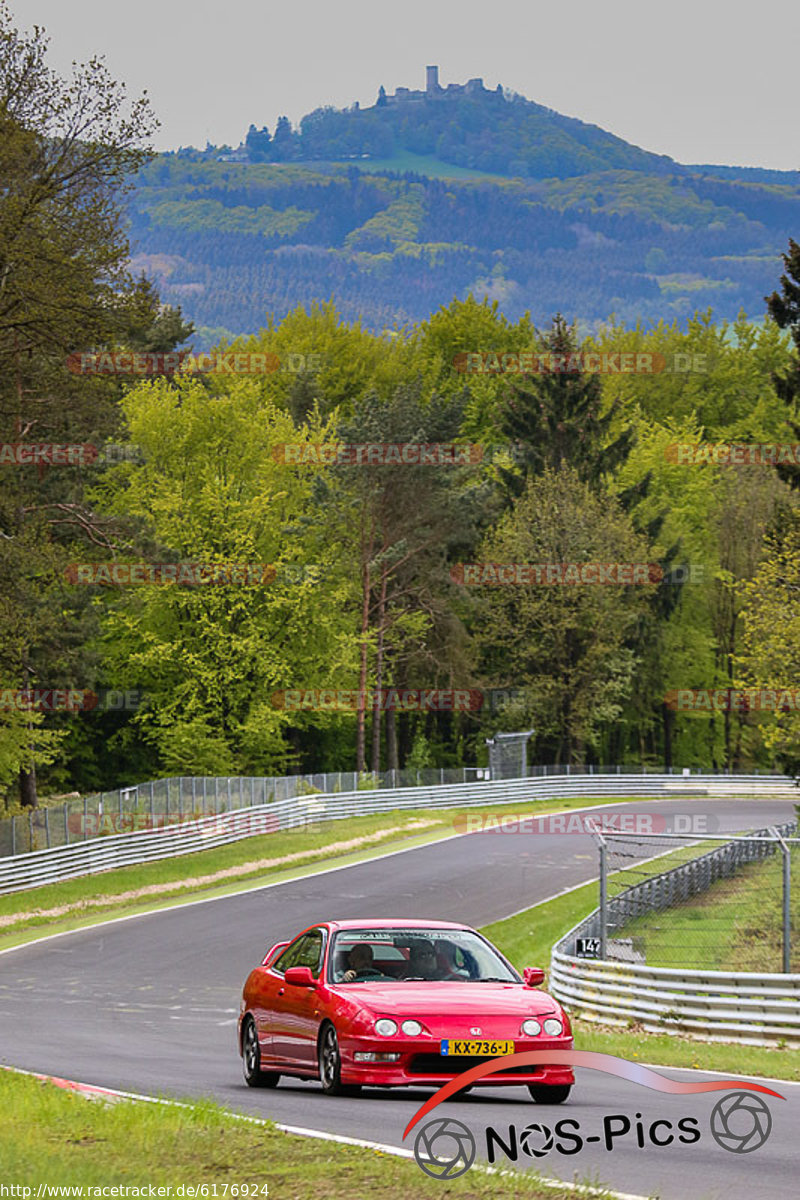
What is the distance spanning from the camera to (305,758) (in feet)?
268

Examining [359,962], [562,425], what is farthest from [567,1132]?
[562,425]

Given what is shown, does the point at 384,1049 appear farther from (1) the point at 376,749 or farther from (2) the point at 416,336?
(2) the point at 416,336

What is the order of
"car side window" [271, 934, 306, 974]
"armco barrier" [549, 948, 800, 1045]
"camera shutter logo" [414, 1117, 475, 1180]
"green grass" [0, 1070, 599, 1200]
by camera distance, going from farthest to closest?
"armco barrier" [549, 948, 800, 1045] < "car side window" [271, 934, 306, 974] < "camera shutter logo" [414, 1117, 475, 1180] < "green grass" [0, 1070, 599, 1200]

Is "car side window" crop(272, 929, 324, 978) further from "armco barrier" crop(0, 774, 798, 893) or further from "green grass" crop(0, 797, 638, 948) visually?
"armco barrier" crop(0, 774, 798, 893)

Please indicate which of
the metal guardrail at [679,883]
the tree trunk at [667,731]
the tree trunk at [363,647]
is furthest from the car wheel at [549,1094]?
the tree trunk at [667,731]

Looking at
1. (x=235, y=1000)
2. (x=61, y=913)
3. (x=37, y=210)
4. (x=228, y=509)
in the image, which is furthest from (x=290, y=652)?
(x=235, y=1000)

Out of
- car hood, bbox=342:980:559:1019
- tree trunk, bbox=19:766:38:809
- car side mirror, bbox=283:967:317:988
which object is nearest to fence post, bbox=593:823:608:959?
car side mirror, bbox=283:967:317:988

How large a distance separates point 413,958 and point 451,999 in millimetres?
1064

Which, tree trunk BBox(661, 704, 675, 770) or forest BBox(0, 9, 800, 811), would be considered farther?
tree trunk BBox(661, 704, 675, 770)

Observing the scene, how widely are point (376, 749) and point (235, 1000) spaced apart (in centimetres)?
4660

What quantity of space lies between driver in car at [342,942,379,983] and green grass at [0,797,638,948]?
20.9 m

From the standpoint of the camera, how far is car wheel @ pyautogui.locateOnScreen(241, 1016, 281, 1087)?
12852 millimetres

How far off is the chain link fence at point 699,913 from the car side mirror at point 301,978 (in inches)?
320

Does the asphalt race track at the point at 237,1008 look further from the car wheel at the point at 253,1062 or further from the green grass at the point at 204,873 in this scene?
the green grass at the point at 204,873
